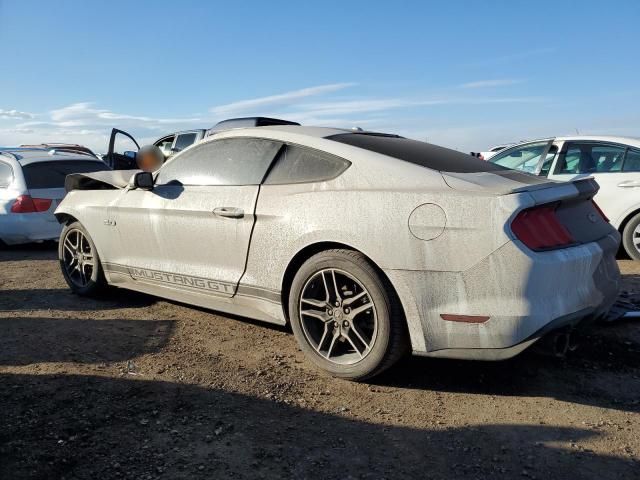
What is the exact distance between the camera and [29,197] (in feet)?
24.2

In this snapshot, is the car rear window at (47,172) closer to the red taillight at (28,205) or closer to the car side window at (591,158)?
the red taillight at (28,205)

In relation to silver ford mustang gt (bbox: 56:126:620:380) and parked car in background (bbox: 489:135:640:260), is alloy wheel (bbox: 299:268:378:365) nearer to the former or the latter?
silver ford mustang gt (bbox: 56:126:620:380)

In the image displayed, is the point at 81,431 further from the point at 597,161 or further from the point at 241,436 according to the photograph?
the point at 597,161

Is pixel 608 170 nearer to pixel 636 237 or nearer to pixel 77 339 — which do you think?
pixel 636 237

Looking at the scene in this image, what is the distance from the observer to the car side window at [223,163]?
3.87 m

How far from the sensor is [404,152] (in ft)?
11.7

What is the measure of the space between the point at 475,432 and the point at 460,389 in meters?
0.52

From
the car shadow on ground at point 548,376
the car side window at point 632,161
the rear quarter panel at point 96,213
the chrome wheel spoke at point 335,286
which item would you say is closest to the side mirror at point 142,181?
the rear quarter panel at point 96,213

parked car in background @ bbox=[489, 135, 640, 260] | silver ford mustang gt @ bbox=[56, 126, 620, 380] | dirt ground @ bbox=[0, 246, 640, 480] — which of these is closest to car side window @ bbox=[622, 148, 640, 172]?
parked car in background @ bbox=[489, 135, 640, 260]

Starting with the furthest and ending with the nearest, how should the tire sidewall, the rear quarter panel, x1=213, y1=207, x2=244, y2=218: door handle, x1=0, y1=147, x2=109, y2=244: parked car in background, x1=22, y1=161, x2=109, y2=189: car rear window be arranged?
x1=22, y1=161, x2=109, y2=189: car rear window
x1=0, y1=147, x2=109, y2=244: parked car in background
the rear quarter panel
x1=213, y1=207, x2=244, y2=218: door handle
the tire sidewall

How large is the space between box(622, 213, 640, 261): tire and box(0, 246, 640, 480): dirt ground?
3061 mm

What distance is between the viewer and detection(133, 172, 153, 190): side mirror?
14.4 ft

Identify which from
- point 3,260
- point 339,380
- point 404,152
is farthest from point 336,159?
point 3,260

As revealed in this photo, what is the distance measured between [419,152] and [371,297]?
3.58 ft
